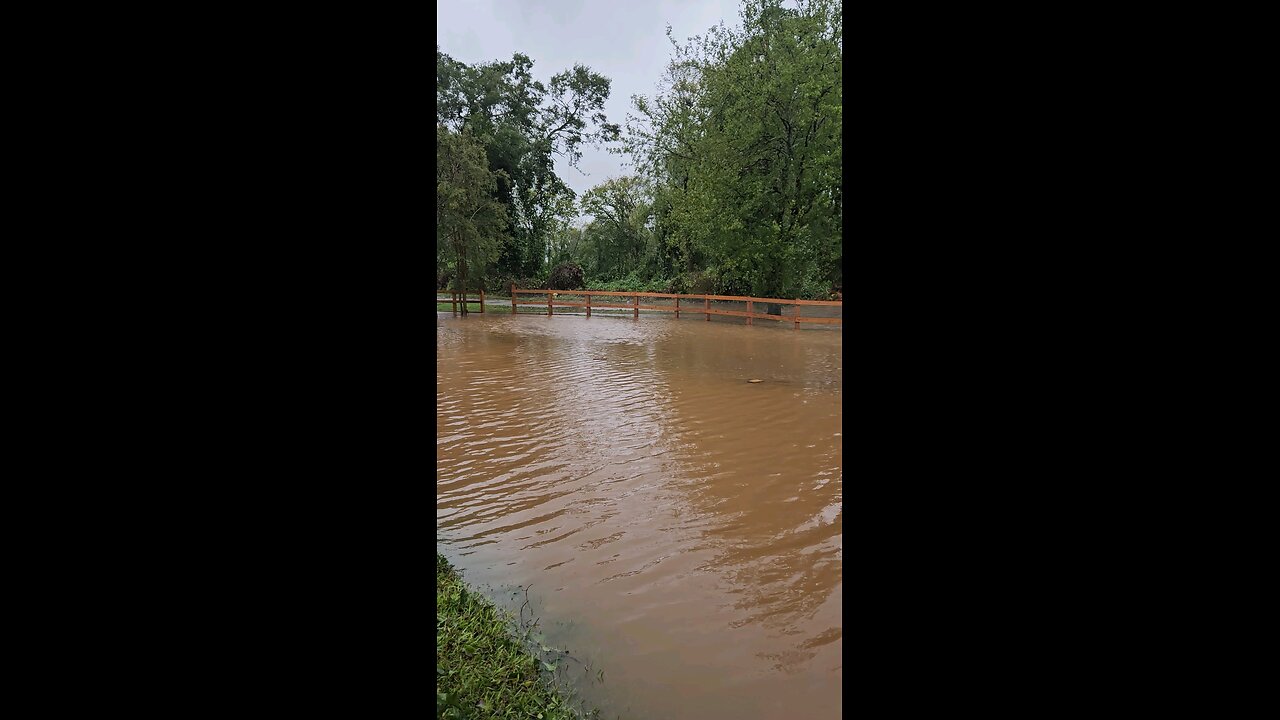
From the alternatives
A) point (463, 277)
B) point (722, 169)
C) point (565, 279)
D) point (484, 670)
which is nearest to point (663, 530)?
A: point (484, 670)

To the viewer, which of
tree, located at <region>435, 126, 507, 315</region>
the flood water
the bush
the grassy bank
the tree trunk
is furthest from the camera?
the bush

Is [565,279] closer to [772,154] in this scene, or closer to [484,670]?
[772,154]

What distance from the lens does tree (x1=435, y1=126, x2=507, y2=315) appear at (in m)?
23.6

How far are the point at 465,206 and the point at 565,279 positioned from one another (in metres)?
8.17

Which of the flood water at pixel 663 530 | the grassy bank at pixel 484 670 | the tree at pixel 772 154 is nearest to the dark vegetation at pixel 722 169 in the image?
the tree at pixel 772 154

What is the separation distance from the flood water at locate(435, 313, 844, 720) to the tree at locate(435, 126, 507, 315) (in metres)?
14.6

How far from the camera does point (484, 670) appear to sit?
2.89 metres

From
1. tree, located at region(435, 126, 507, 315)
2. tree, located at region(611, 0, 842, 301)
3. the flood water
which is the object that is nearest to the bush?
tree, located at region(435, 126, 507, 315)

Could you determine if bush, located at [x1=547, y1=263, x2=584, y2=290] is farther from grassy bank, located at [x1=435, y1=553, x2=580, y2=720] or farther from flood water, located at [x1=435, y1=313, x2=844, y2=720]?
grassy bank, located at [x1=435, y1=553, x2=580, y2=720]
